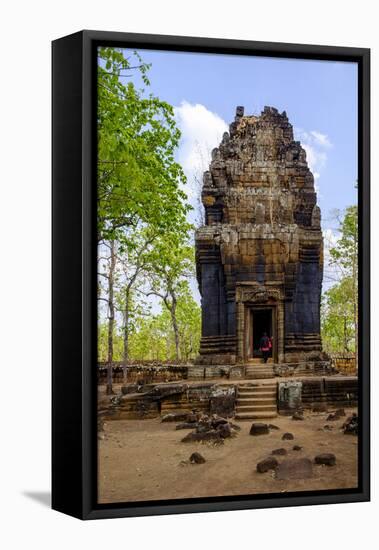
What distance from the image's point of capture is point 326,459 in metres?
15.4

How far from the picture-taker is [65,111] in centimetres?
1462

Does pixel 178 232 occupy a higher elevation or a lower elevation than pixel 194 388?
higher

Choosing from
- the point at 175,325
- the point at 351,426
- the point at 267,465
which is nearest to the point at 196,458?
the point at 267,465

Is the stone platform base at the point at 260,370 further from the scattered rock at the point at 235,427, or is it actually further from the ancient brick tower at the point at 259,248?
the scattered rock at the point at 235,427

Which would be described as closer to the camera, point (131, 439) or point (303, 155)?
point (131, 439)

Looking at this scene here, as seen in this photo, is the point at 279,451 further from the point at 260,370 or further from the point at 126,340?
the point at 126,340

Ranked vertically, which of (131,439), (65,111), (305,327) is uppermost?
(65,111)

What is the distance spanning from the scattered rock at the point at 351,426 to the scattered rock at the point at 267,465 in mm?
919

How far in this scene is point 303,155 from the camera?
51.4 feet

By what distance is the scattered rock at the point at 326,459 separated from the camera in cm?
1538

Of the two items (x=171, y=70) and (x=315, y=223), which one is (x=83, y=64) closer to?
(x=171, y=70)

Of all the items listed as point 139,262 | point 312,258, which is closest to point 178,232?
point 139,262

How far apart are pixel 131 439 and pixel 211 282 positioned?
5.87 feet

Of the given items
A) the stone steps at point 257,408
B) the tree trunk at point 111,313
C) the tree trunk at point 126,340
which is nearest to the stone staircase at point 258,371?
the stone steps at point 257,408
